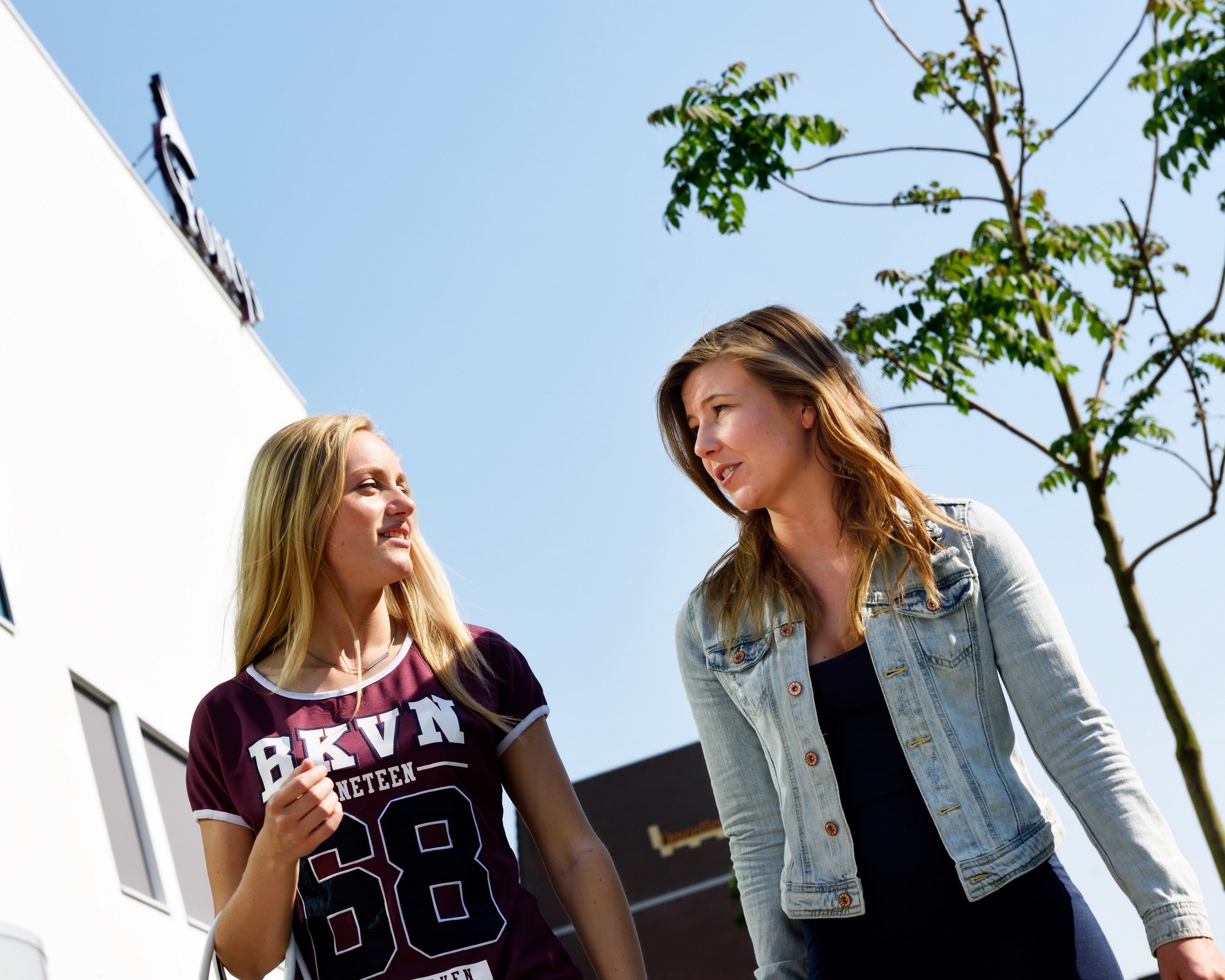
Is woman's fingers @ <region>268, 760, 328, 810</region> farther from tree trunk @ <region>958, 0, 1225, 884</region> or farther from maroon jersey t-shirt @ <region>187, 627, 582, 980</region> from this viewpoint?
tree trunk @ <region>958, 0, 1225, 884</region>

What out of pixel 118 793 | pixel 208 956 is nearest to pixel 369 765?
pixel 208 956

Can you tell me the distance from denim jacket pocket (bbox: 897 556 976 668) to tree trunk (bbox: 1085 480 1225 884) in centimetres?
350

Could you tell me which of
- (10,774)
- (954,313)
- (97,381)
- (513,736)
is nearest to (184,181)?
(97,381)

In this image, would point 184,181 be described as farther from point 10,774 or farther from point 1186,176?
point 1186,176

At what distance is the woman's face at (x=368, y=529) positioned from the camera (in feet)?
9.22

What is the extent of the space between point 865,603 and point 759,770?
44 centimetres

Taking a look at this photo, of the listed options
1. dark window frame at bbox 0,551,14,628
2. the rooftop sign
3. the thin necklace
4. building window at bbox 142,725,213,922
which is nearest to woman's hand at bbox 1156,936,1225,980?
the thin necklace

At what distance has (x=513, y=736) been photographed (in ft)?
9.01

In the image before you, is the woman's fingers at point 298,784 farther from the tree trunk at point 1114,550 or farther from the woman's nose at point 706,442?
the tree trunk at point 1114,550

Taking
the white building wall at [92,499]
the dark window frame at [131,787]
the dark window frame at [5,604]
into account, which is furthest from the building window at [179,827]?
the dark window frame at [5,604]

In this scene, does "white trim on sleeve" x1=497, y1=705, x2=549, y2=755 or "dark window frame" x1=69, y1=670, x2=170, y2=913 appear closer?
"white trim on sleeve" x1=497, y1=705, x2=549, y2=755

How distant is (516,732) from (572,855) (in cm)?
28

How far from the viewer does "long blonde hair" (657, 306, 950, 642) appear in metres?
2.76

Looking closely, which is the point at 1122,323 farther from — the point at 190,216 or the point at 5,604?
the point at 190,216
